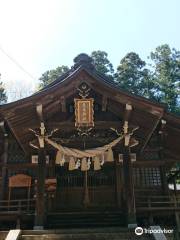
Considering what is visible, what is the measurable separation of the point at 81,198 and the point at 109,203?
130 cm

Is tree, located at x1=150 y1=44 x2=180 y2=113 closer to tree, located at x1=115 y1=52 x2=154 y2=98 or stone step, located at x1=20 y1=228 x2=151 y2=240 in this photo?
tree, located at x1=115 y1=52 x2=154 y2=98

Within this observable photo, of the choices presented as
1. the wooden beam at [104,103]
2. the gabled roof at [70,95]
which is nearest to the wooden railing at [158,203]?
the gabled roof at [70,95]

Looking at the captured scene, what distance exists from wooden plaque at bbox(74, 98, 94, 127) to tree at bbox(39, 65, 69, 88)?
25.2 m

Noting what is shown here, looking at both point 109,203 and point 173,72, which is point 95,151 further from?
point 173,72

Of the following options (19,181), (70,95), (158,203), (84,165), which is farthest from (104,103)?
(19,181)

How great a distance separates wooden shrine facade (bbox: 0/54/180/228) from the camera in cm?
1179

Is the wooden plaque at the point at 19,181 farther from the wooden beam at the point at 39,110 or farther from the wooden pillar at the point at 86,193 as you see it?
the wooden beam at the point at 39,110

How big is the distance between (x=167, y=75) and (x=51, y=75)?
13.8 metres

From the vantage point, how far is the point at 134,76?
36344 millimetres

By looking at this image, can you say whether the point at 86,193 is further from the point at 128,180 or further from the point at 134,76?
the point at 134,76

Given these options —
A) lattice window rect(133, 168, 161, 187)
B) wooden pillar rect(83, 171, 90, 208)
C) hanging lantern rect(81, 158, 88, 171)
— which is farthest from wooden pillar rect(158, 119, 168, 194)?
hanging lantern rect(81, 158, 88, 171)

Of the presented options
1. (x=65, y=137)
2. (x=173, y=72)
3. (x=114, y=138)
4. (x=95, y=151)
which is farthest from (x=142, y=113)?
(x=173, y=72)

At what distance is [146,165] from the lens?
50.0ft

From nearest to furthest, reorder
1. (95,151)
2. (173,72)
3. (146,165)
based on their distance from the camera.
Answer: (95,151) < (146,165) < (173,72)
